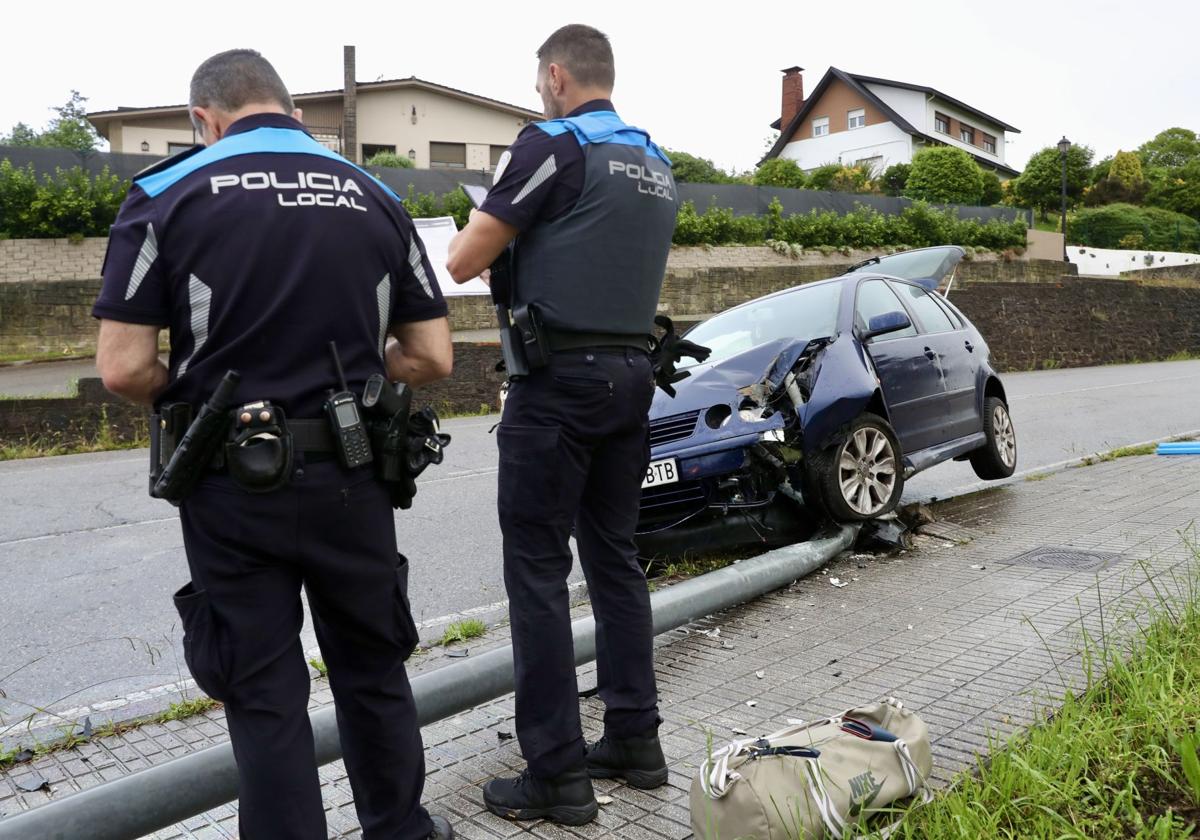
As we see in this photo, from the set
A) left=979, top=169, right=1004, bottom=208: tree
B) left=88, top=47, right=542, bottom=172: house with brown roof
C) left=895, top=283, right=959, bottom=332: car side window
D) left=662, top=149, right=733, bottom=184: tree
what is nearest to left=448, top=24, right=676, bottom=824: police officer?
left=895, top=283, right=959, bottom=332: car side window

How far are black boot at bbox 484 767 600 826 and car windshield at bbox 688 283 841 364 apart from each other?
3855 mm

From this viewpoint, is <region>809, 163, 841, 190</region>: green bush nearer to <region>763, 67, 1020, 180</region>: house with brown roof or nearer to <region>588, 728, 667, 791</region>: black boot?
<region>763, 67, 1020, 180</region>: house with brown roof

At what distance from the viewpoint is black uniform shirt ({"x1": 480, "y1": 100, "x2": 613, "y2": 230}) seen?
3.09 m

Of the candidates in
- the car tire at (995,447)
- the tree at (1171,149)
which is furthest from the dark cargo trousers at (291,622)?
the tree at (1171,149)

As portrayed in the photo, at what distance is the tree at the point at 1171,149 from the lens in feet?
210

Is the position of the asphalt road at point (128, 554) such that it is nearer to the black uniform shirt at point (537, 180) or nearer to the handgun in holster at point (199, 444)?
the handgun in holster at point (199, 444)

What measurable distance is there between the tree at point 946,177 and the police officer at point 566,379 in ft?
122

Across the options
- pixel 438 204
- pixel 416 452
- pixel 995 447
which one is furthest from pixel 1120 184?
pixel 416 452

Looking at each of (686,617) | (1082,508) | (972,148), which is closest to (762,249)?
(1082,508)

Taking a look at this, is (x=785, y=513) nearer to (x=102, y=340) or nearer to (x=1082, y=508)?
(x=1082, y=508)

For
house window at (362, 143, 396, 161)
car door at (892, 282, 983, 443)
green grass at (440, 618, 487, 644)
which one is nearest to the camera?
green grass at (440, 618, 487, 644)

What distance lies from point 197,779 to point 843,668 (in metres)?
2.57

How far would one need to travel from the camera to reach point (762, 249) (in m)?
28.8

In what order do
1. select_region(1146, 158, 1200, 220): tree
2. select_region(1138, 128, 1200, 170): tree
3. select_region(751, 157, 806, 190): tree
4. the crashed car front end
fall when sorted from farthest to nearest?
select_region(1138, 128, 1200, 170): tree < select_region(1146, 158, 1200, 220): tree < select_region(751, 157, 806, 190): tree < the crashed car front end
